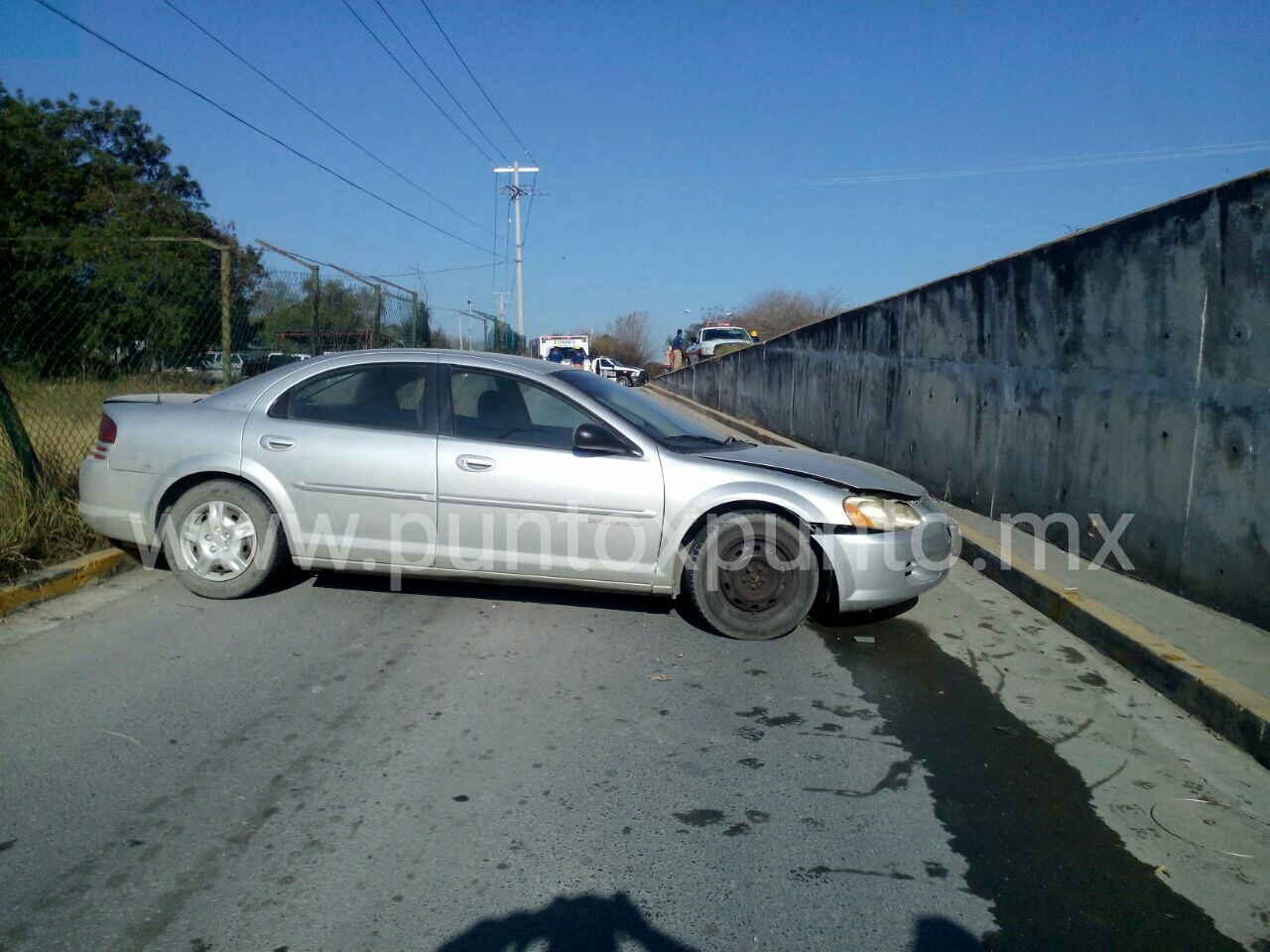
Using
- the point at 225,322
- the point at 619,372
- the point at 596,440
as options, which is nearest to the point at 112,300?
the point at 225,322

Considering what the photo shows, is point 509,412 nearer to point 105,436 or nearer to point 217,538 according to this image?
point 217,538

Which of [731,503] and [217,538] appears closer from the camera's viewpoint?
[731,503]

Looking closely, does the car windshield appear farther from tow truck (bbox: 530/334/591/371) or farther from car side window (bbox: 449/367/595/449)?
tow truck (bbox: 530/334/591/371)

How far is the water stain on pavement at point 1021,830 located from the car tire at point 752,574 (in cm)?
52

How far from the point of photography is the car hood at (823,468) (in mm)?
5707

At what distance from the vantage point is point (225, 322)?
33.8 ft

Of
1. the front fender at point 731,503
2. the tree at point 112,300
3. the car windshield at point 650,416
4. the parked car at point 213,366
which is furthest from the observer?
the parked car at point 213,366

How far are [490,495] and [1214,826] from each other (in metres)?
3.75

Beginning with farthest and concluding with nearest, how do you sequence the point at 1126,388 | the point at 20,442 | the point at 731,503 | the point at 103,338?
1. the point at 103,338
2. the point at 1126,388
3. the point at 20,442
4. the point at 731,503

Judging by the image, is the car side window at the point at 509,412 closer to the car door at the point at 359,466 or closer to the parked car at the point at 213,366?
the car door at the point at 359,466

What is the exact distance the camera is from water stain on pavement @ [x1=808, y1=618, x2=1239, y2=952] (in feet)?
9.94

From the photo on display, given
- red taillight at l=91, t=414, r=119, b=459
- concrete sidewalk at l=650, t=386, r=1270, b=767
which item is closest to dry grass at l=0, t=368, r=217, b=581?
red taillight at l=91, t=414, r=119, b=459

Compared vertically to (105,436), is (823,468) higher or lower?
lower

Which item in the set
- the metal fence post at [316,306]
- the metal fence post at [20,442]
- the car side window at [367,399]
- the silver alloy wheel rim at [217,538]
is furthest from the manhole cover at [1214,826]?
the metal fence post at [316,306]
